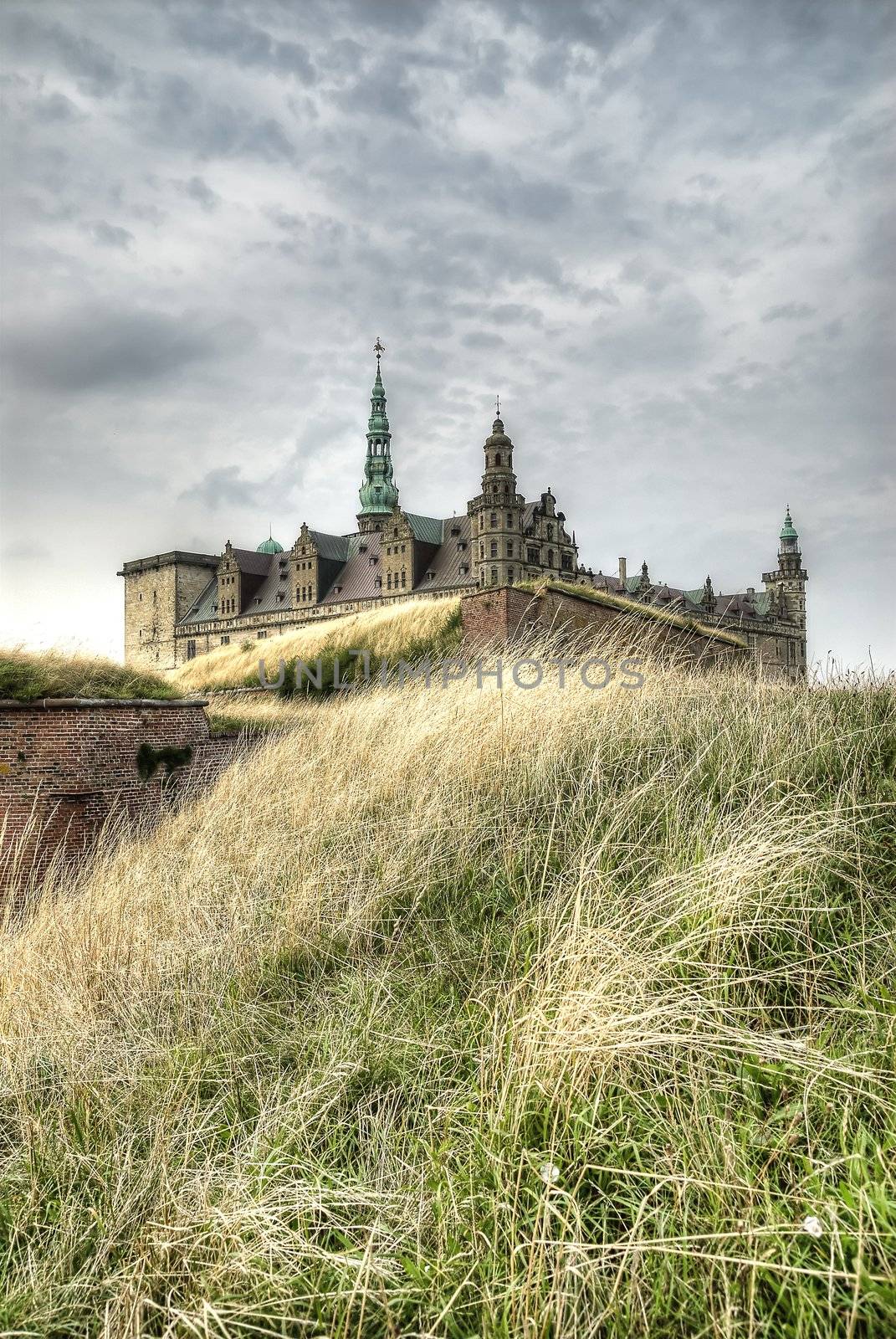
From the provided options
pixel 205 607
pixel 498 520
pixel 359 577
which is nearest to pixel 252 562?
pixel 205 607

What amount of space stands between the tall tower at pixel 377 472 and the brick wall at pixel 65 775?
67.1 meters

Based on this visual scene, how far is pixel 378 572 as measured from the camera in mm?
57781

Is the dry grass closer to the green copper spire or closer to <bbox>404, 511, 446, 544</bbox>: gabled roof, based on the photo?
<bbox>404, 511, 446, 544</bbox>: gabled roof

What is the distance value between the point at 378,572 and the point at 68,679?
162 ft

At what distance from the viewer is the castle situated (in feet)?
169

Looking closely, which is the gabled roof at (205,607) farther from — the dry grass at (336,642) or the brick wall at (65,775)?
the brick wall at (65,775)

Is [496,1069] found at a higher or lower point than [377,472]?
lower

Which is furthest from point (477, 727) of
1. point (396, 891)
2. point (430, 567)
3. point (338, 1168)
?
point (430, 567)

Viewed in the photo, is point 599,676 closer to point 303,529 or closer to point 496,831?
point 496,831

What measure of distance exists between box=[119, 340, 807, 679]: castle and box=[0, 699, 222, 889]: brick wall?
36.4 meters

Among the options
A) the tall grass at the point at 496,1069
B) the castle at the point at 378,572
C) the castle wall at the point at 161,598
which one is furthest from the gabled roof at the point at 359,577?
the tall grass at the point at 496,1069

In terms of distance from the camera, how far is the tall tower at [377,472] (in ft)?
254

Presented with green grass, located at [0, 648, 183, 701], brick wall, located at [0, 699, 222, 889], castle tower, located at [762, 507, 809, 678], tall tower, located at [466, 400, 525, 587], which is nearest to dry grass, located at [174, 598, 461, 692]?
green grass, located at [0, 648, 183, 701]

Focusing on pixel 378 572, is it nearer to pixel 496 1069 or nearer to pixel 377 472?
pixel 377 472
